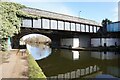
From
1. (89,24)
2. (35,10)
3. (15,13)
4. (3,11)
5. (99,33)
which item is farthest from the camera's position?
(99,33)

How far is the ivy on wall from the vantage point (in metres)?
23.6

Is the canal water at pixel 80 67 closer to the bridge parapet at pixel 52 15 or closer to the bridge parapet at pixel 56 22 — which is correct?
the bridge parapet at pixel 56 22

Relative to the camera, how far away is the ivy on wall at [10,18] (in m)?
23.6

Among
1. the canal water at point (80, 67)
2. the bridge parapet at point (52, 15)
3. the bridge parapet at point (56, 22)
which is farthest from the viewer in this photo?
the bridge parapet at point (52, 15)

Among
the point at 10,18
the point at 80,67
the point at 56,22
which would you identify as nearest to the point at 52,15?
the point at 56,22

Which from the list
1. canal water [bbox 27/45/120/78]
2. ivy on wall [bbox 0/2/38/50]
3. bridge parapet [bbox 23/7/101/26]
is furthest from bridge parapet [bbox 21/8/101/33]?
canal water [bbox 27/45/120/78]

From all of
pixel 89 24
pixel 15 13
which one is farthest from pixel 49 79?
pixel 89 24

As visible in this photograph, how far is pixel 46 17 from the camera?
30547mm

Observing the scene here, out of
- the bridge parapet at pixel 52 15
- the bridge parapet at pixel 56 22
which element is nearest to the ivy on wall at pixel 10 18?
the bridge parapet at pixel 56 22

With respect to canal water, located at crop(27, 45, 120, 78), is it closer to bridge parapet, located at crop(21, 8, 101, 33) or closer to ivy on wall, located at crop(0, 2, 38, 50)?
ivy on wall, located at crop(0, 2, 38, 50)

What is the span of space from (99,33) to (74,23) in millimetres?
10626

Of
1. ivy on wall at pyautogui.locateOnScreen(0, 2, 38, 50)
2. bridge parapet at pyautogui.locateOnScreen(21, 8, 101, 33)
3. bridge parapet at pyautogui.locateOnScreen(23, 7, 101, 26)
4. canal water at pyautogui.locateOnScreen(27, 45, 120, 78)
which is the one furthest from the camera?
bridge parapet at pyautogui.locateOnScreen(23, 7, 101, 26)

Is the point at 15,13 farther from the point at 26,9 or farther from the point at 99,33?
the point at 99,33

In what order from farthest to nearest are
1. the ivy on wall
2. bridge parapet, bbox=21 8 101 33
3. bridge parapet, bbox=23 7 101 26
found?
bridge parapet, bbox=23 7 101 26 → bridge parapet, bbox=21 8 101 33 → the ivy on wall
